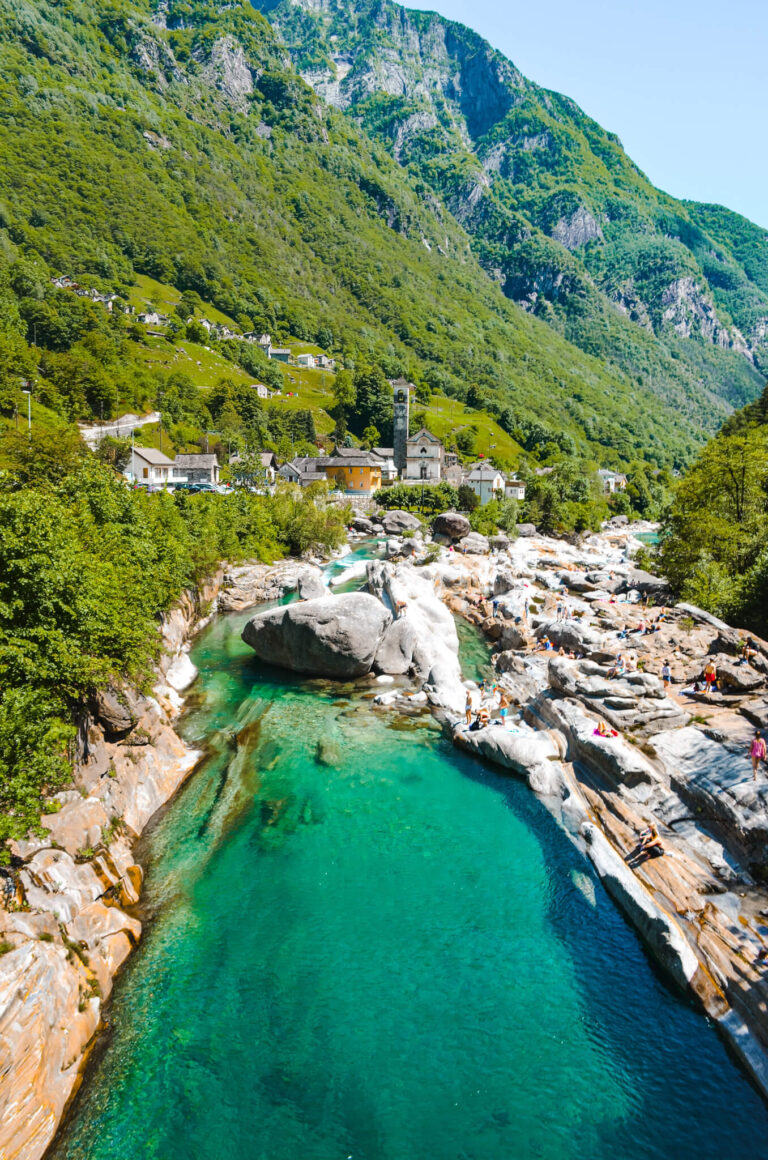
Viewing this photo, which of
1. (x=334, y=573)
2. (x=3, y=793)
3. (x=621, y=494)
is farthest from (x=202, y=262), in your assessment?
(x=3, y=793)

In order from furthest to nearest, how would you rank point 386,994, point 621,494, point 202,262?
point 202,262, point 621,494, point 386,994

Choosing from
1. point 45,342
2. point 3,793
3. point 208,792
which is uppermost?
point 3,793

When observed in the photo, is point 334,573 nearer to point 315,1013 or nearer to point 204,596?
Result: point 204,596

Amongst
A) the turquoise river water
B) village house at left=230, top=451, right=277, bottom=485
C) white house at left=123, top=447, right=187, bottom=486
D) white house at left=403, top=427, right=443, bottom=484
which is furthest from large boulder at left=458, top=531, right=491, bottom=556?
the turquoise river water

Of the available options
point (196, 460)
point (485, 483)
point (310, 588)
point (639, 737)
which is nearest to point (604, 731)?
point (639, 737)

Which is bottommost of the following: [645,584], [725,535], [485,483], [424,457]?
[424,457]

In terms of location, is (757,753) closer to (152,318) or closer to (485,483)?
(485,483)
